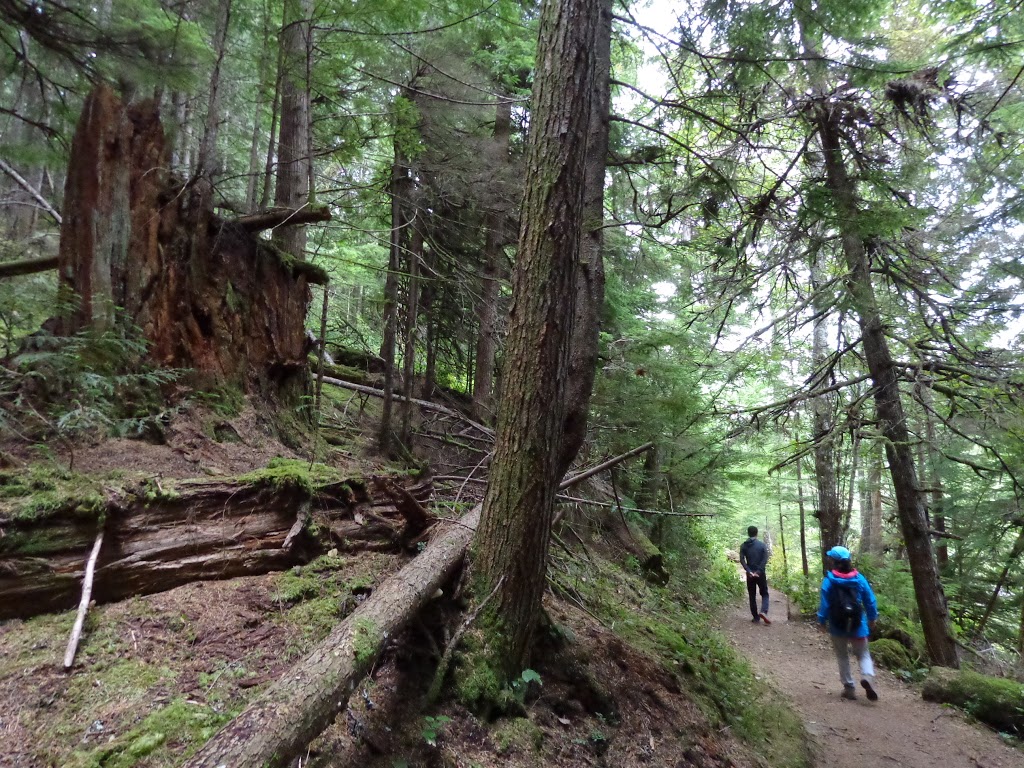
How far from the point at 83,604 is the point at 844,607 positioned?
26.3 ft

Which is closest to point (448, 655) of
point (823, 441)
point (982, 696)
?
point (823, 441)

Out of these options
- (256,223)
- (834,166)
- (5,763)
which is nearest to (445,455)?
(256,223)

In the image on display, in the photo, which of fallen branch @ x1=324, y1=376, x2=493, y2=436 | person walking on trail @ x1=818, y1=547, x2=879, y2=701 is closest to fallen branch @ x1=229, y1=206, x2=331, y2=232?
fallen branch @ x1=324, y1=376, x2=493, y2=436

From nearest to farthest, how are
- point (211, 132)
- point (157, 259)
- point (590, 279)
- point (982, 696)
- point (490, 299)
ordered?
point (590, 279) → point (157, 259) → point (211, 132) → point (982, 696) → point (490, 299)

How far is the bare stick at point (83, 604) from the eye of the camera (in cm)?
285

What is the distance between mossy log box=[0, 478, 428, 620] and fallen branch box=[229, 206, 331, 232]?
3004mm

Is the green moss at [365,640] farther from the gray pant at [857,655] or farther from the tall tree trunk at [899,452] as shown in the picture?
the tall tree trunk at [899,452]

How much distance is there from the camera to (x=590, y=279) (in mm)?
4730

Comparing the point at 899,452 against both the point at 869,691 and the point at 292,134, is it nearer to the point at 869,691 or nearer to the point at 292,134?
the point at 869,691

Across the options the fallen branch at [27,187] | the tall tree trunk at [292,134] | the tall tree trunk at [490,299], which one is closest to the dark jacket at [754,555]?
the tall tree trunk at [490,299]

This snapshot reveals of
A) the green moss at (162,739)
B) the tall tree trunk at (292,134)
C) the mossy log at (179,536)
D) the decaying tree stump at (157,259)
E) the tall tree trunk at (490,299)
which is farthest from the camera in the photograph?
the tall tree trunk at (490,299)

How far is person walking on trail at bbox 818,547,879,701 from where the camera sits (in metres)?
6.81

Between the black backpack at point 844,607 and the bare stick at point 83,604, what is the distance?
7.96m

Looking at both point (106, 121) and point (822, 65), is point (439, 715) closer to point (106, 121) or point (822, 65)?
point (106, 121)
